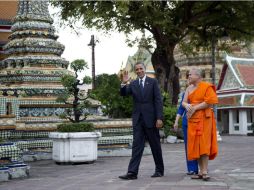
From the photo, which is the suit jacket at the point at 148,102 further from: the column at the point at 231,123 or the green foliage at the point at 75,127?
the column at the point at 231,123

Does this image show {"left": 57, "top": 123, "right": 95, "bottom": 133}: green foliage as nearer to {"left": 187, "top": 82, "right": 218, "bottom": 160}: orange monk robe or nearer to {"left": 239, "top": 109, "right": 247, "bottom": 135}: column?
{"left": 187, "top": 82, "right": 218, "bottom": 160}: orange monk robe

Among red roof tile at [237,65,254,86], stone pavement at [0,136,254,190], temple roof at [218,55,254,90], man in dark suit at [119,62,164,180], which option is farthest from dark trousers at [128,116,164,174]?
red roof tile at [237,65,254,86]

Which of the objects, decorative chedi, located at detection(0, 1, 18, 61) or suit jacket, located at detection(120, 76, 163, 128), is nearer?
suit jacket, located at detection(120, 76, 163, 128)

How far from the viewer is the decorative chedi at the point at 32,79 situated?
1226 cm

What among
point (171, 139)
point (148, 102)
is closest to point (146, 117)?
point (148, 102)

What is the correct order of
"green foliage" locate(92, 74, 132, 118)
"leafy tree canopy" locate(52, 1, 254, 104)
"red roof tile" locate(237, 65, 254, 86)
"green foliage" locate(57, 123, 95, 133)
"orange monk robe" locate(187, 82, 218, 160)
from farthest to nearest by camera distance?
1. "red roof tile" locate(237, 65, 254, 86)
2. "leafy tree canopy" locate(52, 1, 254, 104)
3. "green foliage" locate(92, 74, 132, 118)
4. "green foliage" locate(57, 123, 95, 133)
5. "orange monk robe" locate(187, 82, 218, 160)

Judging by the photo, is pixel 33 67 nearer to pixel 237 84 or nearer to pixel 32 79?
pixel 32 79

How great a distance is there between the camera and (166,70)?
23000 mm

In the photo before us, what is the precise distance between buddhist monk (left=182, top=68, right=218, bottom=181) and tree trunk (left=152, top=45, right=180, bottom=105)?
15237 mm

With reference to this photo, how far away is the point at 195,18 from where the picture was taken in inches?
915

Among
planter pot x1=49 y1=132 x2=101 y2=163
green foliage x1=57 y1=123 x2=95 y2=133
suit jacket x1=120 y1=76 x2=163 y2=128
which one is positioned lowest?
planter pot x1=49 y1=132 x2=101 y2=163

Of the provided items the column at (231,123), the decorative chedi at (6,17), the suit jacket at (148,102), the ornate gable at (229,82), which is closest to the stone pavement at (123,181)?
the suit jacket at (148,102)

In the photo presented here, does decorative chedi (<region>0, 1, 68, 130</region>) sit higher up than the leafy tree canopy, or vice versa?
the leafy tree canopy

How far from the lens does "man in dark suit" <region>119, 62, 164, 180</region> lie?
785cm
